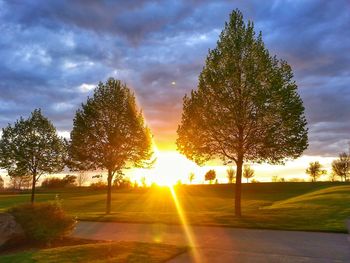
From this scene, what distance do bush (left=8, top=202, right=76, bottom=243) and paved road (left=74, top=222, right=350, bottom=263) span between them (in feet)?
6.90

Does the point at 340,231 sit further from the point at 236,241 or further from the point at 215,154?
the point at 215,154

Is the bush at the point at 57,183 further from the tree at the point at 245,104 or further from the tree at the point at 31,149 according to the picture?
the tree at the point at 245,104

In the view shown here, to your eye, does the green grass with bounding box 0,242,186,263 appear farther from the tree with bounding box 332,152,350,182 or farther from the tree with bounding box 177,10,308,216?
the tree with bounding box 332,152,350,182

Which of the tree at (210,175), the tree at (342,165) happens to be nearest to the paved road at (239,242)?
the tree at (342,165)

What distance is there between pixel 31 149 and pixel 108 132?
15.1 metres

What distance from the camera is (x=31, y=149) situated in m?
40.9

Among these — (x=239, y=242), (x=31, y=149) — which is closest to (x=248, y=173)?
(x=31, y=149)

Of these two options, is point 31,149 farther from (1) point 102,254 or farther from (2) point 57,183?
(2) point 57,183

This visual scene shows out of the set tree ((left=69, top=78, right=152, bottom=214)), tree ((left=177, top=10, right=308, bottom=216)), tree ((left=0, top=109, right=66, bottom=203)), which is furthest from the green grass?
tree ((left=0, top=109, right=66, bottom=203))

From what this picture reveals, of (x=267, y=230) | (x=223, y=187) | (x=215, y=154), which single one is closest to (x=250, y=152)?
(x=215, y=154)

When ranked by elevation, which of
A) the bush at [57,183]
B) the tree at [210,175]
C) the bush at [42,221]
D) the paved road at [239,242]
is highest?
the tree at [210,175]

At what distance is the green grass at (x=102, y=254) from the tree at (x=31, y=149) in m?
30.0

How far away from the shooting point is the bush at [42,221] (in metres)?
13.9

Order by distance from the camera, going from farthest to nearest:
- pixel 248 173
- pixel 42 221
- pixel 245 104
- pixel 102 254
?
pixel 248 173, pixel 245 104, pixel 42 221, pixel 102 254
